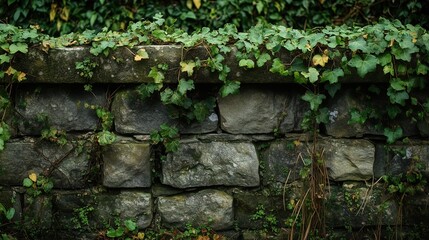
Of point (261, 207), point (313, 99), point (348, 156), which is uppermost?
point (313, 99)

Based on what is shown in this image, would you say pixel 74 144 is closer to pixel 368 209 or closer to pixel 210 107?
pixel 210 107

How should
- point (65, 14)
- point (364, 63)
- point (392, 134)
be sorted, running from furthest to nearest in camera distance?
point (65, 14) < point (392, 134) < point (364, 63)

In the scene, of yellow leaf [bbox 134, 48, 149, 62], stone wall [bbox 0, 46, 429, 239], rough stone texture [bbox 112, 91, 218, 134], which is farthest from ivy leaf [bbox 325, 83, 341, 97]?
yellow leaf [bbox 134, 48, 149, 62]

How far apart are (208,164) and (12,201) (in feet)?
3.49

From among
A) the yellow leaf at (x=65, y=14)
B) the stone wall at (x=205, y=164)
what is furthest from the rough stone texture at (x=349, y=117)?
the yellow leaf at (x=65, y=14)

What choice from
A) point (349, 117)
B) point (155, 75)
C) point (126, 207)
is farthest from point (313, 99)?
point (126, 207)

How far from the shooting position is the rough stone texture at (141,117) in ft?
8.91

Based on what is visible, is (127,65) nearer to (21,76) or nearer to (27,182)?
(21,76)

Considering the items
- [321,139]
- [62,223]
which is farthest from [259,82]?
[62,223]

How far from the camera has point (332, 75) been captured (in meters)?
2.58

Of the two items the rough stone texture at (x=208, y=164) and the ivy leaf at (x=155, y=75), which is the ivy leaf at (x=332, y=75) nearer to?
the rough stone texture at (x=208, y=164)

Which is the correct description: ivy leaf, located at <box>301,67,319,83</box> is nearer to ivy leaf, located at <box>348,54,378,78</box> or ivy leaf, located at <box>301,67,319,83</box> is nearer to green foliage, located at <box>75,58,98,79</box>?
ivy leaf, located at <box>348,54,378,78</box>

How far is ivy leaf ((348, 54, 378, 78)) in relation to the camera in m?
2.53

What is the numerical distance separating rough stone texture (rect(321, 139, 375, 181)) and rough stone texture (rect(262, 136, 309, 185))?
0.13m
